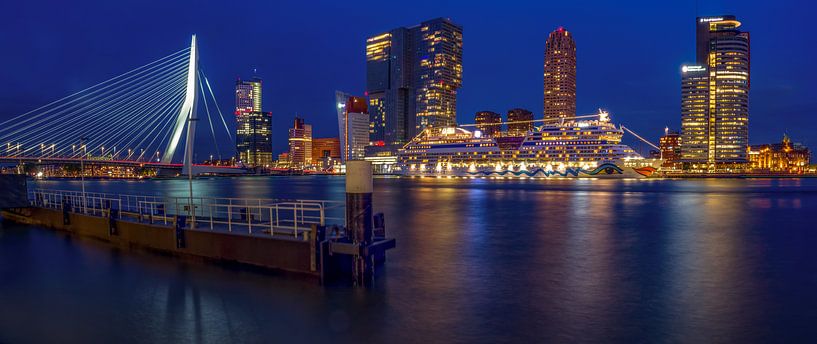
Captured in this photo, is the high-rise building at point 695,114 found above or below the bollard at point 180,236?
above

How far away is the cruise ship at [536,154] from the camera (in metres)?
96.1

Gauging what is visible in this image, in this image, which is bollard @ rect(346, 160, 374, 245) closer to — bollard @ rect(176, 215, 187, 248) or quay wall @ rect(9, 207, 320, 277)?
quay wall @ rect(9, 207, 320, 277)

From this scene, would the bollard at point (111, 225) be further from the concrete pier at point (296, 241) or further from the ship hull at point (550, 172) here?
the ship hull at point (550, 172)

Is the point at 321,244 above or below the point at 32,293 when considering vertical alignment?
above

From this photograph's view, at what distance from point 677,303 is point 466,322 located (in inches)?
200

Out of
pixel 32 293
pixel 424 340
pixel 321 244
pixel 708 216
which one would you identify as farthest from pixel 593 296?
pixel 708 216

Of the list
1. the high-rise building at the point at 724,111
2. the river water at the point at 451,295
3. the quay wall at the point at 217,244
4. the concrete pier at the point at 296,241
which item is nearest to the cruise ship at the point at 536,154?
the river water at the point at 451,295

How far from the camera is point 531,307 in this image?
10.2m

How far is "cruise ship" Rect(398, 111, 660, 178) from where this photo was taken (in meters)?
96.1

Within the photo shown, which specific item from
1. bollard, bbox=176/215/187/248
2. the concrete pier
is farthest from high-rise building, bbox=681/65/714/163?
bollard, bbox=176/215/187/248

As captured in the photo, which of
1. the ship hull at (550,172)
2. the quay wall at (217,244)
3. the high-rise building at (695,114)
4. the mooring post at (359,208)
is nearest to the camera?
the mooring post at (359,208)

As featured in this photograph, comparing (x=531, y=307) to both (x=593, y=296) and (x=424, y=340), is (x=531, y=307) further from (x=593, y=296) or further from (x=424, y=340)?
(x=424, y=340)

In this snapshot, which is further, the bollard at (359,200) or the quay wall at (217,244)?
the quay wall at (217,244)

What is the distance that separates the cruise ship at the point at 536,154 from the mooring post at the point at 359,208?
3668 inches
